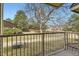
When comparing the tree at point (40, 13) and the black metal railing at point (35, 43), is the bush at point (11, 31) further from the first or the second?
the tree at point (40, 13)

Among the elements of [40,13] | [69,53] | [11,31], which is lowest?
[69,53]

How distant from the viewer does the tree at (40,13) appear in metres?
1.71

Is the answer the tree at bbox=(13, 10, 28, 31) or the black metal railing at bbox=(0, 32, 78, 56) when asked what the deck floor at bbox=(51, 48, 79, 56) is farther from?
the tree at bbox=(13, 10, 28, 31)

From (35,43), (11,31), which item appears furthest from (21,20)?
(35,43)

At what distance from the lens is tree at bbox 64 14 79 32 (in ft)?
5.54

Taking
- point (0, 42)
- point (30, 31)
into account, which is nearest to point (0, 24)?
point (0, 42)

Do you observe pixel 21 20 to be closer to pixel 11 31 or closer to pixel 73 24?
pixel 11 31

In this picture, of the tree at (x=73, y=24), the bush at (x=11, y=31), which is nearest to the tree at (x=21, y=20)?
the bush at (x=11, y=31)

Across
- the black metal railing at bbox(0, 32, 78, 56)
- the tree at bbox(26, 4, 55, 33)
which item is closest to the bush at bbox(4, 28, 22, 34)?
the black metal railing at bbox(0, 32, 78, 56)

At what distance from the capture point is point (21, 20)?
1.70m

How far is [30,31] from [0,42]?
10.7 inches

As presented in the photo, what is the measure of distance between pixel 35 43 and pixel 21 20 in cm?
23

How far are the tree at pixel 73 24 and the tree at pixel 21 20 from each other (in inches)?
13.8

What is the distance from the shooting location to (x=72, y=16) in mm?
1688
